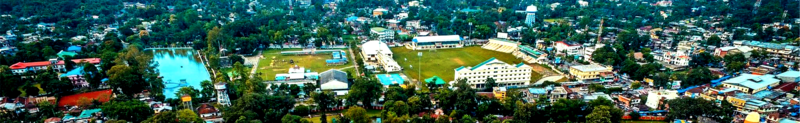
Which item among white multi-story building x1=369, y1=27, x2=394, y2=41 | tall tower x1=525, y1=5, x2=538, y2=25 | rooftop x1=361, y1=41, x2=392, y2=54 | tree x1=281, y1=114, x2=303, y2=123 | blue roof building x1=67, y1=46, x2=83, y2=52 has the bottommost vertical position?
tree x1=281, y1=114, x2=303, y2=123

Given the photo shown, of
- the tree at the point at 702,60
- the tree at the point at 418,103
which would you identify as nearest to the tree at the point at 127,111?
the tree at the point at 418,103

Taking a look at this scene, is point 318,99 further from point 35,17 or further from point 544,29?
point 35,17

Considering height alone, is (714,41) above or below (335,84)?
above

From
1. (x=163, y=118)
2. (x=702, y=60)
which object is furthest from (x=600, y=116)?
(x=702, y=60)

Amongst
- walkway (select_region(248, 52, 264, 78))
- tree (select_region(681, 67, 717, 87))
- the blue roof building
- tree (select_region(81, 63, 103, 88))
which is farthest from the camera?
the blue roof building

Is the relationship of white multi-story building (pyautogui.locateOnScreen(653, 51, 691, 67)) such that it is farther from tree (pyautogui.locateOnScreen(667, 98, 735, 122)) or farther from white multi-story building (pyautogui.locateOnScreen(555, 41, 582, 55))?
tree (pyautogui.locateOnScreen(667, 98, 735, 122))

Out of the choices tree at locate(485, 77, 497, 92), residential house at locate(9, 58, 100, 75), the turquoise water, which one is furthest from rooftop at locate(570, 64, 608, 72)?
residential house at locate(9, 58, 100, 75)

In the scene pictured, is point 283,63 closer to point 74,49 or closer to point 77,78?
point 77,78

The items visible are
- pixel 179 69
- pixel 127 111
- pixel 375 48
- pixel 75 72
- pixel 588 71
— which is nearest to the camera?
pixel 127 111
